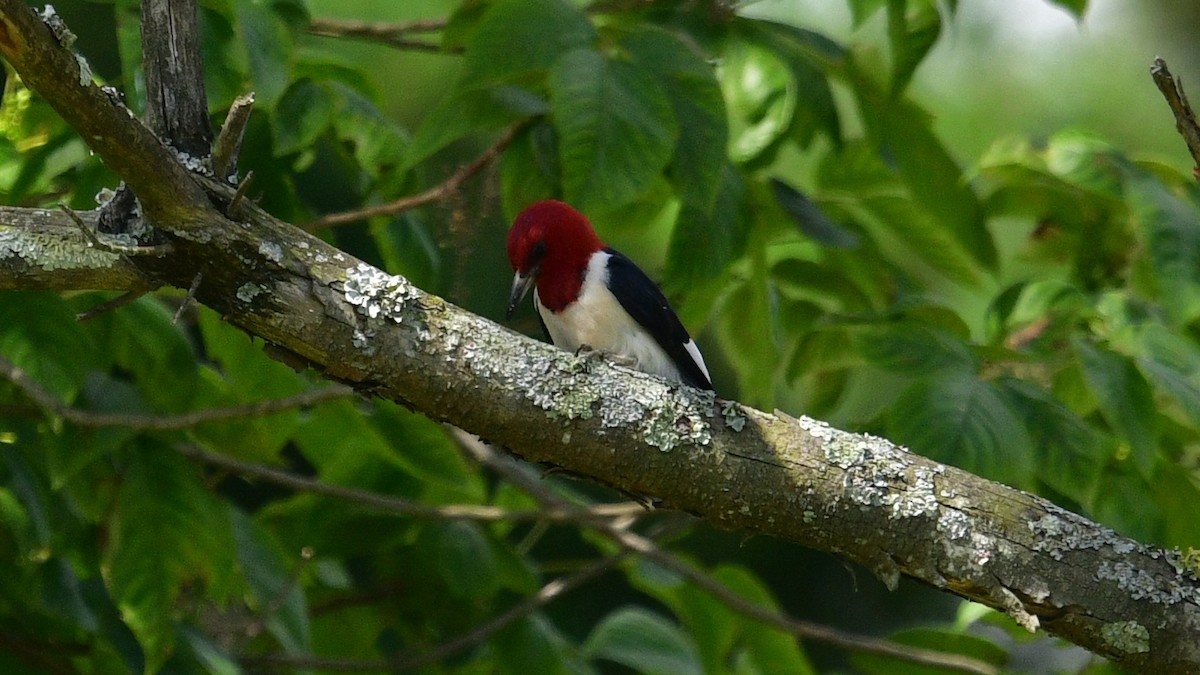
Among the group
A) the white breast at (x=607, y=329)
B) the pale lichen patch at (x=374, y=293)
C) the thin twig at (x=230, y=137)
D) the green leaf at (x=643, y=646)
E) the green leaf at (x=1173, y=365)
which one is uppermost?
the thin twig at (x=230, y=137)

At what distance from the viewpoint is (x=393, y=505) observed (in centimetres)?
318

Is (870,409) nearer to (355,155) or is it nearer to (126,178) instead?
(355,155)

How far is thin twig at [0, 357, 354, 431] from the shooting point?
2.61 metres

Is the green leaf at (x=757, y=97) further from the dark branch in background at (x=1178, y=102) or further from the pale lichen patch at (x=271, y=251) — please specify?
the pale lichen patch at (x=271, y=251)

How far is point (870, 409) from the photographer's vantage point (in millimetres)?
5664

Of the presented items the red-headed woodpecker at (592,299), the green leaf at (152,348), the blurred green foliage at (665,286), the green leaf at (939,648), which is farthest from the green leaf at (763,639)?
the green leaf at (152,348)

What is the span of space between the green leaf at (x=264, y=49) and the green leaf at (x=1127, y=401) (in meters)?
1.61

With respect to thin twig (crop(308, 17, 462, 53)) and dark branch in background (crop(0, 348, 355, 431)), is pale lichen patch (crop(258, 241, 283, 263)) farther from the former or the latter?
thin twig (crop(308, 17, 462, 53))

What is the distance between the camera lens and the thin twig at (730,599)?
123 inches

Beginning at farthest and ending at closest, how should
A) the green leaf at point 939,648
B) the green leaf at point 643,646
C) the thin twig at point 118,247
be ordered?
the green leaf at point 643,646, the green leaf at point 939,648, the thin twig at point 118,247

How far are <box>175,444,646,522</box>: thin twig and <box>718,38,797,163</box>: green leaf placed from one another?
93 cm

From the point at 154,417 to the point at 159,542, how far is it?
29 centimetres

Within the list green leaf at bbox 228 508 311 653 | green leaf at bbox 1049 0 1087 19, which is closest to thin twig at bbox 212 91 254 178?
green leaf at bbox 228 508 311 653

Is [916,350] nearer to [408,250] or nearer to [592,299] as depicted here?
[592,299]
